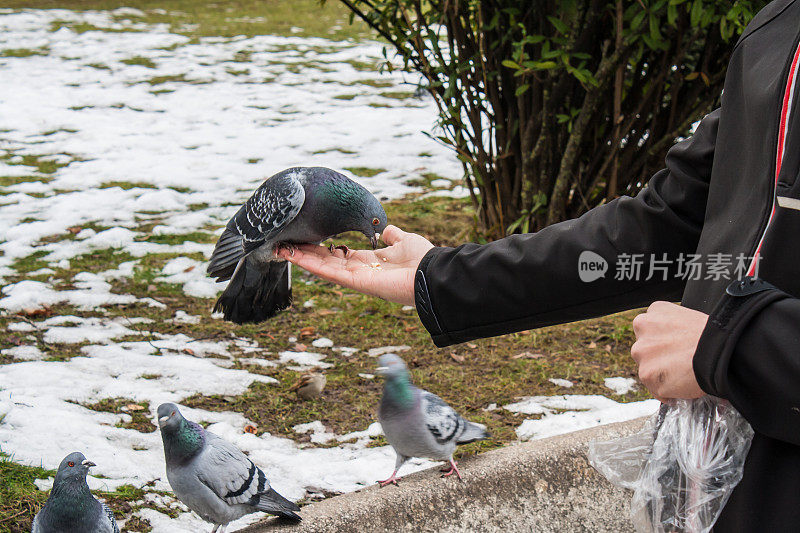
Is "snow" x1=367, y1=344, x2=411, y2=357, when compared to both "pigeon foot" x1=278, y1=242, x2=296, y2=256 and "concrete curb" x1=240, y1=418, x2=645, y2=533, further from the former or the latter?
"concrete curb" x1=240, y1=418, x2=645, y2=533

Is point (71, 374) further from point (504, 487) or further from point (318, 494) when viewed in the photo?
point (504, 487)

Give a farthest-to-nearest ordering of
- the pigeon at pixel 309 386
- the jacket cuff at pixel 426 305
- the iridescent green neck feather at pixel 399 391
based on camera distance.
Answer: the pigeon at pixel 309 386, the iridescent green neck feather at pixel 399 391, the jacket cuff at pixel 426 305

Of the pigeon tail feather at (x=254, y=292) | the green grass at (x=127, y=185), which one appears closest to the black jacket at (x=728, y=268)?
the pigeon tail feather at (x=254, y=292)

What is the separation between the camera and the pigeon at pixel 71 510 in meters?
2.20

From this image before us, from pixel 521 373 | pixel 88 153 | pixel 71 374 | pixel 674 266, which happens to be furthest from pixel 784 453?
pixel 88 153

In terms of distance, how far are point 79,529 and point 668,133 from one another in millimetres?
3644

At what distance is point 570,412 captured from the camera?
3.51 m

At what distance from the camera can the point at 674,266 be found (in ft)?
5.31

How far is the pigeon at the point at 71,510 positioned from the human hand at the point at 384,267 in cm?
91

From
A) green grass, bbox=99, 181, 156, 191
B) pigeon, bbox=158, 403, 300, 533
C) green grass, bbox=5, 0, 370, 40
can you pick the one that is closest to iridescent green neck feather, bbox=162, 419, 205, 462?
pigeon, bbox=158, 403, 300, 533

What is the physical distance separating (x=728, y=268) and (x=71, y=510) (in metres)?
1.88

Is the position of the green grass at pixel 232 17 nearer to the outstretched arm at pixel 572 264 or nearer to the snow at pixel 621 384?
the snow at pixel 621 384

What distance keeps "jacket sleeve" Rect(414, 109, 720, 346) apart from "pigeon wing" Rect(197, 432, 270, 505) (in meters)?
1.02

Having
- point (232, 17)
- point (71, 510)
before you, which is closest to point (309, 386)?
point (71, 510)
